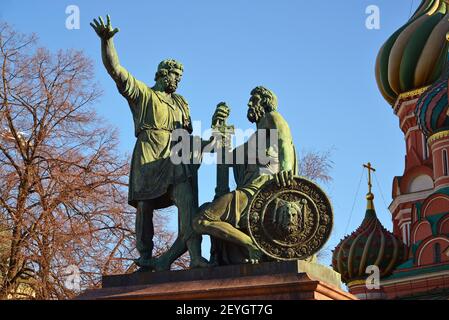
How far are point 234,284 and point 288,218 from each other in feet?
2.88

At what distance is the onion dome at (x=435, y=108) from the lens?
32719mm

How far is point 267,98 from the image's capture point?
38.2ft

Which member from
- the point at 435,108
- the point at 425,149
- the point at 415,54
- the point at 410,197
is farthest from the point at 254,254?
the point at 415,54

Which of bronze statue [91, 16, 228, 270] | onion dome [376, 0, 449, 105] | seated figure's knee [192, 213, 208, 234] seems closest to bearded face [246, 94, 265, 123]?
bronze statue [91, 16, 228, 270]

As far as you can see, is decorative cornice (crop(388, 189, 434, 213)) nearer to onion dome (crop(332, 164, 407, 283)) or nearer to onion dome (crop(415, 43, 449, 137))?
onion dome (crop(332, 164, 407, 283))

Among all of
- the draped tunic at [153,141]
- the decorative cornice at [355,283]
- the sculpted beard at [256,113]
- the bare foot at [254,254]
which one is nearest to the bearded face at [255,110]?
the sculpted beard at [256,113]

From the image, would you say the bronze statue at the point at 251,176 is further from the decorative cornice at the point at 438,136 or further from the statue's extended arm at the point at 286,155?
the decorative cornice at the point at 438,136

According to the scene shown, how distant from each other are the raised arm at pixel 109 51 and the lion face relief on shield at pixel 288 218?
2.49 meters

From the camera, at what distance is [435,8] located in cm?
3944

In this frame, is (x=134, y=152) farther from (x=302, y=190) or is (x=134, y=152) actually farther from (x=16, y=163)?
(x=16, y=163)

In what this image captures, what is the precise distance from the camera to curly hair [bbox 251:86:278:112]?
11.6 m
